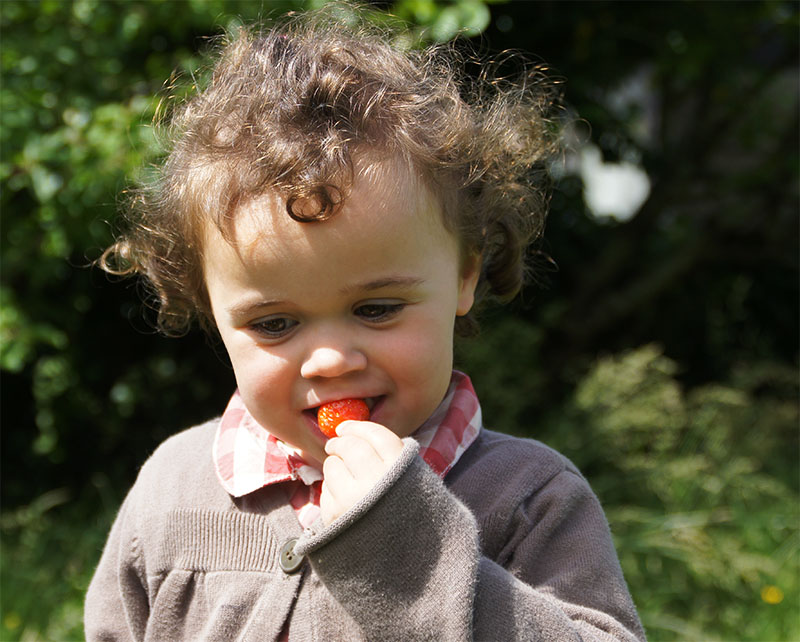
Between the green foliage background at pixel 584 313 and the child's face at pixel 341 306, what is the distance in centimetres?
132

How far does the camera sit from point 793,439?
484 cm

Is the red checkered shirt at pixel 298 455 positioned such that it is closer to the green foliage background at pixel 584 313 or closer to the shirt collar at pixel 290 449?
the shirt collar at pixel 290 449

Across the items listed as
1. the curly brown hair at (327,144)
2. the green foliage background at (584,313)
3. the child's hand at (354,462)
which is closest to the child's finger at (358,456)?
the child's hand at (354,462)

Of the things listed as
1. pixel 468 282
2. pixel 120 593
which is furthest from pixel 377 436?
pixel 120 593

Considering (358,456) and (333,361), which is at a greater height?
(333,361)

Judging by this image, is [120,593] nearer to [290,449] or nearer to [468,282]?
[290,449]

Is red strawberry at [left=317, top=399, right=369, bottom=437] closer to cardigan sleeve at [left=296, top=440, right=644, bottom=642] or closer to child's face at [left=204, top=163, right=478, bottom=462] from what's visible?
child's face at [left=204, top=163, right=478, bottom=462]

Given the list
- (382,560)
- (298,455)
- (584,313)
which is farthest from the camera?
(584,313)

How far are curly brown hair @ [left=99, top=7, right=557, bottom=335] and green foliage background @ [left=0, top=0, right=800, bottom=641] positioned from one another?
0.92m

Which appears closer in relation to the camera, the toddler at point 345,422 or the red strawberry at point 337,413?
the toddler at point 345,422

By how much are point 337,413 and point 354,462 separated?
0.34 ft

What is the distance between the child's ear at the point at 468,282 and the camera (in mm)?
1646

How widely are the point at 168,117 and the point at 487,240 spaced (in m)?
0.79

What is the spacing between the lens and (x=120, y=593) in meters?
1.63
